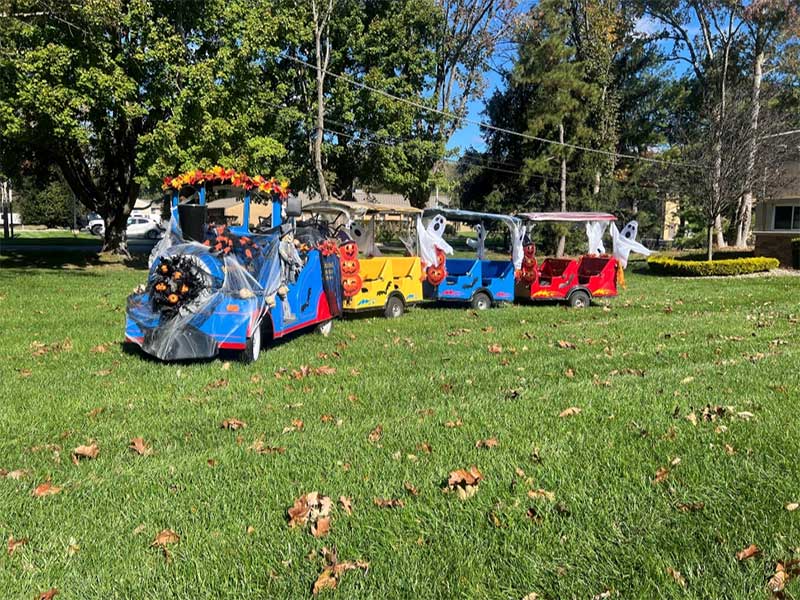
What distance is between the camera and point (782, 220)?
2589 centimetres

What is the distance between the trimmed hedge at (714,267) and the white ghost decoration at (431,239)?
13.3m

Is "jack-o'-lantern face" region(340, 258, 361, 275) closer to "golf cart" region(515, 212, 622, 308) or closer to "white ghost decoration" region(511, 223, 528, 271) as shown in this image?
"white ghost decoration" region(511, 223, 528, 271)

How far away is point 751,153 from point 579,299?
14.5 metres

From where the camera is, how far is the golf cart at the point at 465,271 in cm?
1276

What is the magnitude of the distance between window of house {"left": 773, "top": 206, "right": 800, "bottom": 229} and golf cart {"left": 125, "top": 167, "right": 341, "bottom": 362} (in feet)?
78.3

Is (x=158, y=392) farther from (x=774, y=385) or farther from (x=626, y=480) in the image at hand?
(x=774, y=385)

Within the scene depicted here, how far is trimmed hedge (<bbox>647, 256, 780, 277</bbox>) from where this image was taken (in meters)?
22.2

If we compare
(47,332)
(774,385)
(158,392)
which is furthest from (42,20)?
(774,385)

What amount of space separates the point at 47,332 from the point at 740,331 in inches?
409

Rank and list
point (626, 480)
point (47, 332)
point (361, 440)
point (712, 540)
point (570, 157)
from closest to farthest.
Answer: point (712, 540) < point (626, 480) < point (361, 440) < point (47, 332) < point (570, 157)

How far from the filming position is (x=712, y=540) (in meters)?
3.16

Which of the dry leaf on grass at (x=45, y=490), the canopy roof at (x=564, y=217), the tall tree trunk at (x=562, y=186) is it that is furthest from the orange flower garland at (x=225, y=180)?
the tall tree trunk at (x=562, y=186)

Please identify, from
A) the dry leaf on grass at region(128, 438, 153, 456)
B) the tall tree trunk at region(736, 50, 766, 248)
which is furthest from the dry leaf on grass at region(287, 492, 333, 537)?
the tall tree trunk at region(736, 50, 766, 248)

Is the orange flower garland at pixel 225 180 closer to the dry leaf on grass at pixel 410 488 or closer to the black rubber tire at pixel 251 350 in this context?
the black rubber tire at pixel 251 350
